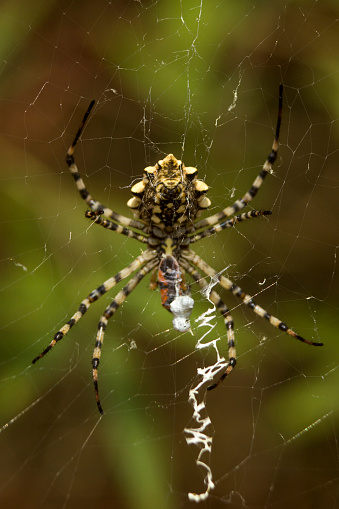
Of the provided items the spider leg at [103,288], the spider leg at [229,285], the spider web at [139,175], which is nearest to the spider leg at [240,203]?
the spider web at [139,175]

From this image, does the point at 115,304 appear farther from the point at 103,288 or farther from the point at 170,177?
the point at 170,177

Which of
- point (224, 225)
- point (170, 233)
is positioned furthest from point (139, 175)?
point (224, 225)

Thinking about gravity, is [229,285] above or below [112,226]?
below

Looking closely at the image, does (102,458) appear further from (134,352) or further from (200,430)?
(134,352)

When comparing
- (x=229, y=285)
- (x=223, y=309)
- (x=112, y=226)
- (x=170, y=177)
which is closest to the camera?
(x=170, y=177)

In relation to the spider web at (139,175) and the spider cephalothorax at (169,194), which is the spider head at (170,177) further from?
the spider web at (139,175)

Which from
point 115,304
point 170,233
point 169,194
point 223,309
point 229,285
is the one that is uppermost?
point 169,194

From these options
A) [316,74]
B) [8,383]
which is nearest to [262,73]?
[316,74]
